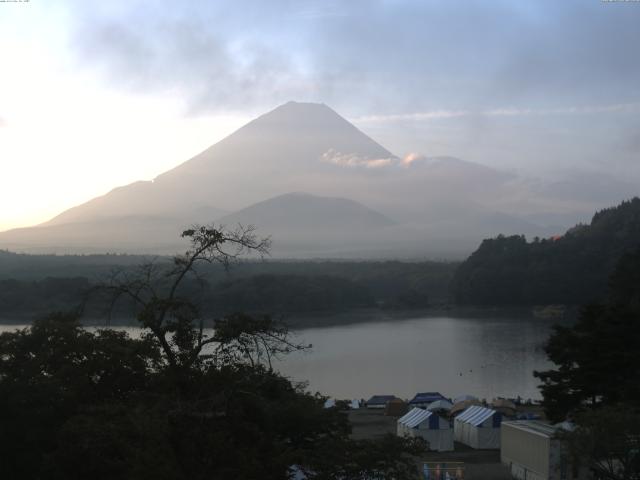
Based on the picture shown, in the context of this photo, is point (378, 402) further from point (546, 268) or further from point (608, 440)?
point (546, 268)

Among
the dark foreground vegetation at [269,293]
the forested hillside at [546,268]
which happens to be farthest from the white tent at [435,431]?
the forested hillside at [546,268]

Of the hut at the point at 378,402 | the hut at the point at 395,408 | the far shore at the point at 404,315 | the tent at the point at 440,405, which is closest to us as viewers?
the tent at the point at 440,405

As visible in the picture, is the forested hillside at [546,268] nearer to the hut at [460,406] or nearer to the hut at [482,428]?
the hut at [460,406]

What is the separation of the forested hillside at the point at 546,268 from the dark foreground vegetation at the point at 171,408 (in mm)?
33014

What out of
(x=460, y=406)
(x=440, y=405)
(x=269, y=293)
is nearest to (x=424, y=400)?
(x=440, y=405)

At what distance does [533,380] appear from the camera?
16891mm

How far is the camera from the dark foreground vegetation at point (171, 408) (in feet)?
11.7

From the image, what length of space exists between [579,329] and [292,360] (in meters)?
10.0

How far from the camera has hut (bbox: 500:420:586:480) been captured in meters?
7.77

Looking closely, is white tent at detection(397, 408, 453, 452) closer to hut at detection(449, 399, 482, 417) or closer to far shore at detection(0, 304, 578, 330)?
hut at detection(449, 399, 482, 417)

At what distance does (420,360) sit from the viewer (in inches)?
787

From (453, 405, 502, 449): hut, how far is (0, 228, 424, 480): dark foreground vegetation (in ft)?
17.2

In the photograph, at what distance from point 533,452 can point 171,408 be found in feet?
18.4

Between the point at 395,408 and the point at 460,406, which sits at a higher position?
the point at 460,406
